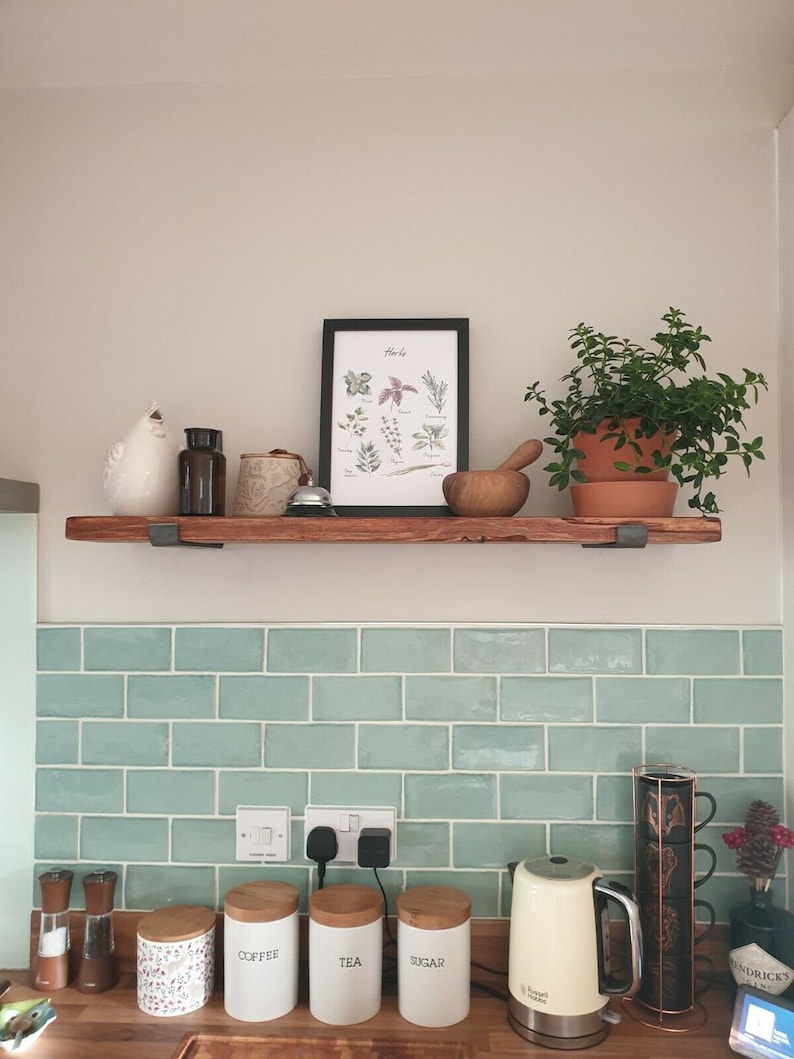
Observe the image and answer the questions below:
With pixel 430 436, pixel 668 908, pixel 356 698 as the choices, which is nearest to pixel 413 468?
pixel 430 436

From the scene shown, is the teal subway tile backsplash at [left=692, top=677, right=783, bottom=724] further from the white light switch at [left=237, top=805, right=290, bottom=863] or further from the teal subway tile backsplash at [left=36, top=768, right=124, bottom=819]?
the teal subway tile backsplash at [left=36, top=768, right=124, bottom=819]

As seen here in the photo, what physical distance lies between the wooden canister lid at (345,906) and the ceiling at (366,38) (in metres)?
1.48

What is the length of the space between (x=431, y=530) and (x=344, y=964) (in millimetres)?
711

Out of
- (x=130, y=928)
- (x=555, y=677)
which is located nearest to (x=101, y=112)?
(x=555, y=677)

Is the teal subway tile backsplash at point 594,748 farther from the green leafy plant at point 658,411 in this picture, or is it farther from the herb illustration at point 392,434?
the herb illustration at point 392,434

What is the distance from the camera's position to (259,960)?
136cm

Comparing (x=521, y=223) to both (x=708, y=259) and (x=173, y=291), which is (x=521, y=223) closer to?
(x=708, y=259)

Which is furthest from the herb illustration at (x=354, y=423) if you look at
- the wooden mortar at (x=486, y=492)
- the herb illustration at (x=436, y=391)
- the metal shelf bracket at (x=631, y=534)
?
the metal shelf bracket at (x=631, y=534)

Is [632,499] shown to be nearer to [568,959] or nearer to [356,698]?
Answer: [356,698]

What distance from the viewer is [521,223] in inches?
61.3

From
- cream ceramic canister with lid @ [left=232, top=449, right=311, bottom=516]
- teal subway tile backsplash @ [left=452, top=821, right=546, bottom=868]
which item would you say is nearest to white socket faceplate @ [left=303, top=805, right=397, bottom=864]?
teal subway tile backsplash @ [left=452, top=821, right=546, bottom=868]

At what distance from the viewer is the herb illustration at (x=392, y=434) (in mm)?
1518

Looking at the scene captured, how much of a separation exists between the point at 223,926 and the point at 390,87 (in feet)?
5.13

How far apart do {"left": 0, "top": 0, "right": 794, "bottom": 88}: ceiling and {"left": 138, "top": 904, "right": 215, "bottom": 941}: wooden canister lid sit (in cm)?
152
